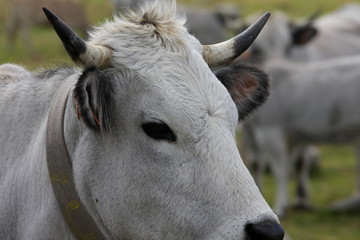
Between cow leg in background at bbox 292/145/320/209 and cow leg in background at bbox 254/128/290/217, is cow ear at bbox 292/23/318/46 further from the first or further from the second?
cow leg in background at bbox 254/128/290/217

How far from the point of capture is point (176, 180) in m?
3.33

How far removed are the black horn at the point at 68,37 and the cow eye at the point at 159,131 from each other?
365 millimetres

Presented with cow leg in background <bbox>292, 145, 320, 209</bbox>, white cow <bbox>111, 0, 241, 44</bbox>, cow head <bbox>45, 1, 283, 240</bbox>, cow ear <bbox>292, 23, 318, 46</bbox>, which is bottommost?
cow leg in background <bbox>292, 145, 320, 209</bbox>

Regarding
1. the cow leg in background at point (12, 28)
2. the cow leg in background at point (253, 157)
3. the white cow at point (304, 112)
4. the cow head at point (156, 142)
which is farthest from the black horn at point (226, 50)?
the cow leg in background at point (12, 28)

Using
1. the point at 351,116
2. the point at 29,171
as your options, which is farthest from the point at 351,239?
the point at 29,171

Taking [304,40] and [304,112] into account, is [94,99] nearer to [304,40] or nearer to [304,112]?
[304,112]

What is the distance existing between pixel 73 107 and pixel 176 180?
22.3 inches

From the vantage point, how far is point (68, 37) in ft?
10.8

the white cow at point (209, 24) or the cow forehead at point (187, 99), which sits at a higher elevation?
the cow forehead at point (187, 99)

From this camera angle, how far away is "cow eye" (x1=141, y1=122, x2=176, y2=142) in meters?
3.35

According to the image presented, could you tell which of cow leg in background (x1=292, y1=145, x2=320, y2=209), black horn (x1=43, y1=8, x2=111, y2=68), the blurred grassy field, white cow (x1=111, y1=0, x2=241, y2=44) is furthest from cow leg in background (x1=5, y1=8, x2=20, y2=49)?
black horn (x1=43, y1=8, x2=111, y2=68)

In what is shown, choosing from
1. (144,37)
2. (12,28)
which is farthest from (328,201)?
(12,28)

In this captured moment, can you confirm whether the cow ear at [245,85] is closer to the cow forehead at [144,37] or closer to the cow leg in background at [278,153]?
the cow forehead at [144,37]

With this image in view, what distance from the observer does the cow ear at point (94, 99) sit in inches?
133
